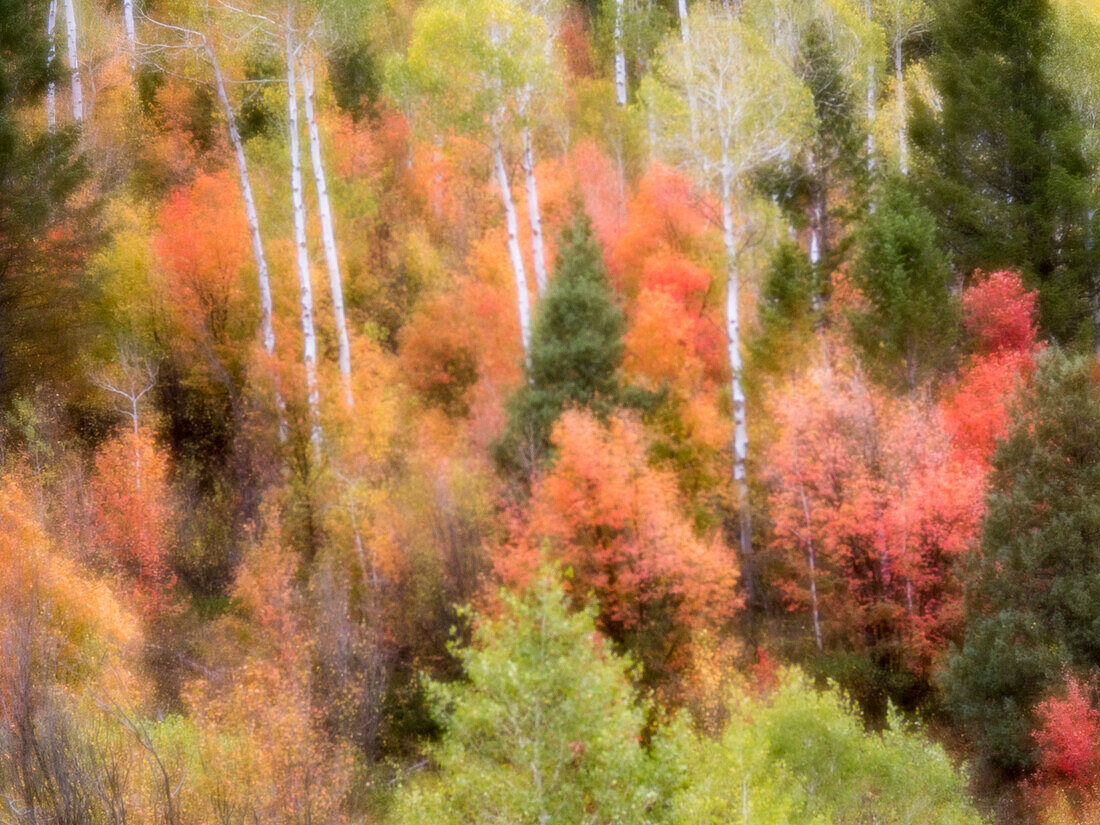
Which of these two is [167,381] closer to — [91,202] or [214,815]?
[91,202]

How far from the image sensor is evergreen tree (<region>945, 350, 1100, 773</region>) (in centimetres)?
1705

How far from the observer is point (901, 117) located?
30.9m

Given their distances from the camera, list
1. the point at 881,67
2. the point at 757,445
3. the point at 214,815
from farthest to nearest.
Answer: the point at 881,67
the point at 757,445
the point at 214,815

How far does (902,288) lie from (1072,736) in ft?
41.8

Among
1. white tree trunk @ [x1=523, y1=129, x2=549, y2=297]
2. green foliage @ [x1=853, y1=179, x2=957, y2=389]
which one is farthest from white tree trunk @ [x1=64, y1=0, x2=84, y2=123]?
green foliage @ [x1=853, y1=179, x2=957, y2=389]

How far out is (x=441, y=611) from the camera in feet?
72.4

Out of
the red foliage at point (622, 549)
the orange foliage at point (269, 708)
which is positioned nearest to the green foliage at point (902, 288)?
the red foliage at point (622, 549)

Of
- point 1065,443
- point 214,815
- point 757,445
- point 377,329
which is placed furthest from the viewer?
point 377,329

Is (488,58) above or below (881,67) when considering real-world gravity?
below

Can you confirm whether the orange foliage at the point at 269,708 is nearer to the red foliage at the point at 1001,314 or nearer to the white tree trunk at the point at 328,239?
the white tree trunk at the point at 328,239

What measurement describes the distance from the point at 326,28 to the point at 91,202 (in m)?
7.93

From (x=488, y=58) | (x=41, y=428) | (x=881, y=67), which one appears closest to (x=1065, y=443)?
(x=488, y=58)

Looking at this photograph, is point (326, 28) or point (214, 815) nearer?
point (214, 815)

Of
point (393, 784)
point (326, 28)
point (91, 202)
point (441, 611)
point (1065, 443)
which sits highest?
point (326, 28)
